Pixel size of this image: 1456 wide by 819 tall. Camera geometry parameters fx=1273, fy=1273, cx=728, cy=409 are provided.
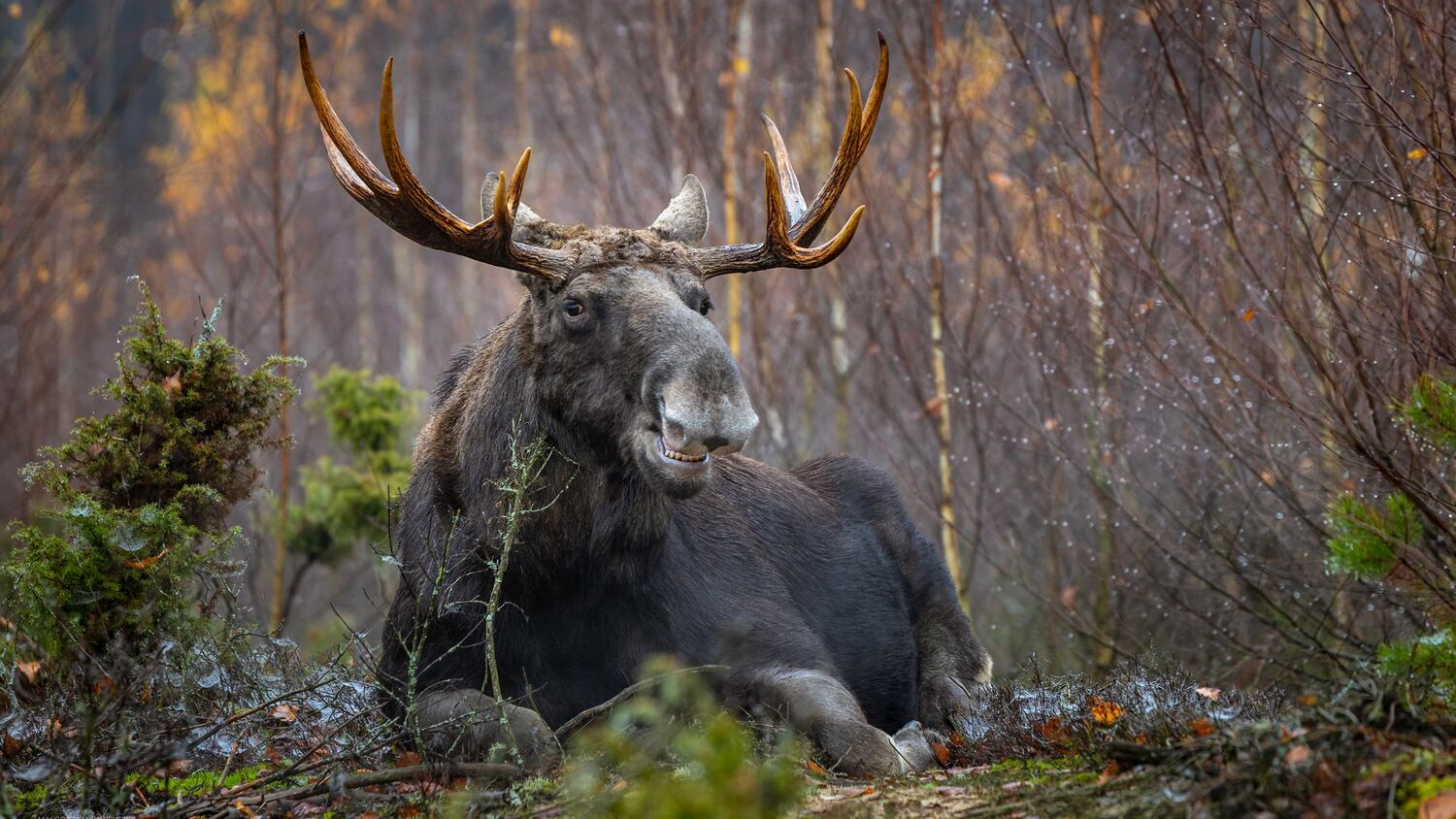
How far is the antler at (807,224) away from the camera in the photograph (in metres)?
5.44

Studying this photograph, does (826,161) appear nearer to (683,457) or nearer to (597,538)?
(597,538)

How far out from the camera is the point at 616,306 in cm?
512

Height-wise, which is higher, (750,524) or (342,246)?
(342,246)

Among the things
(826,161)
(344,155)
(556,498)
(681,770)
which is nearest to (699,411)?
(556,498)

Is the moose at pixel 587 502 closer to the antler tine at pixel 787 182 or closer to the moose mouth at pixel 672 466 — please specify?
the moose mouth at pixel 672 466

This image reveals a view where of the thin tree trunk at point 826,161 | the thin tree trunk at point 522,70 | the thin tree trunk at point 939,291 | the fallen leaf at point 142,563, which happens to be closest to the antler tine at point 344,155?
the fallen leaf at point 142,563

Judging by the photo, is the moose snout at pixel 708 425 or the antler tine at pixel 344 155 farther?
the antler tine at pixel 344 155

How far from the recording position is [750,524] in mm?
6320

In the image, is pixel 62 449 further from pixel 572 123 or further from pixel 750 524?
pixel 572 123

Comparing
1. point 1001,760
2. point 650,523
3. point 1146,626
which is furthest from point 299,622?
point 1001,760

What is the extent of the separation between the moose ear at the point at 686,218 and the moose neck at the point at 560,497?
3.46ft

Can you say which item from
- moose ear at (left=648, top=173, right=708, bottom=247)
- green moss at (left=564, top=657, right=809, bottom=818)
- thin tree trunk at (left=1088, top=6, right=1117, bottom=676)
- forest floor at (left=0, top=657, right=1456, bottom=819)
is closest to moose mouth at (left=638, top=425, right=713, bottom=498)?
green moss at (left=564, top=657, right=809, bottom=818)

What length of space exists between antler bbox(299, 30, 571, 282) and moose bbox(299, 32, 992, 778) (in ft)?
0.03

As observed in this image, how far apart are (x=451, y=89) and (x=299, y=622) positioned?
65.2 ft
